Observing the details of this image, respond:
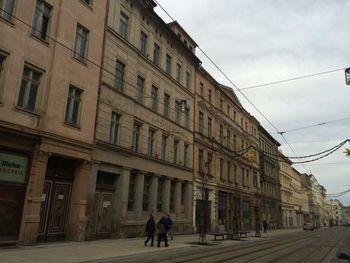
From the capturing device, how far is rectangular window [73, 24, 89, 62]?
698 inches

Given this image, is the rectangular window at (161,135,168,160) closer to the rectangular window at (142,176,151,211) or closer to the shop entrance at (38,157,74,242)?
the rectangular window at (142,176,151,211)

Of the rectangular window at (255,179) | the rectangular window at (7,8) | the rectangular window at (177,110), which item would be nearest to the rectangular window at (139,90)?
the rectangular window at (177,110)

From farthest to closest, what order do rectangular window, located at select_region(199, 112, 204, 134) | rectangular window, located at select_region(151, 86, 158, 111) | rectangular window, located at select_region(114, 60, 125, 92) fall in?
1. rectangular window, located at select_region(199, 112, 204, 134)
2. rectangular window, located at select_region(151, 86, 158, 111)
3. rectangular window, located at select_region(114, 60, 125, 92)

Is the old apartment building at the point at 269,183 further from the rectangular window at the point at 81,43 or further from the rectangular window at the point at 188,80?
the rectangular window at the point at 81,43

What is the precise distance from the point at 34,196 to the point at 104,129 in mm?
6159

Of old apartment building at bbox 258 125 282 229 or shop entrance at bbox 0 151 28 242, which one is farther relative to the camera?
old apartment building at bbox 258 125 282 229

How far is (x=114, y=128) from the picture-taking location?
20359 millimetres

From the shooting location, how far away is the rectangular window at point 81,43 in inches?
698

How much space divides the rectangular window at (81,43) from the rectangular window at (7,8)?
13.2 feet

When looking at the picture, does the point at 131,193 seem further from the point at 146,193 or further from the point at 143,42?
the point at 143,42

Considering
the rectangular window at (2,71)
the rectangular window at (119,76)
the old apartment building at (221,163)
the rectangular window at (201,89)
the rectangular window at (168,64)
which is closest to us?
the rectangular window at (2,71)

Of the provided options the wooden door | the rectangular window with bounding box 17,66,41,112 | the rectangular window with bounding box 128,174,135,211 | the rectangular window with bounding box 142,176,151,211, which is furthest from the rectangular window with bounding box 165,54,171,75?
the wooden door

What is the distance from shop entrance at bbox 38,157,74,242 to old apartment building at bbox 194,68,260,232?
47.2ft

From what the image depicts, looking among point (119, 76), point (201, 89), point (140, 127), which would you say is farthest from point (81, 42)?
point (201, 89)
